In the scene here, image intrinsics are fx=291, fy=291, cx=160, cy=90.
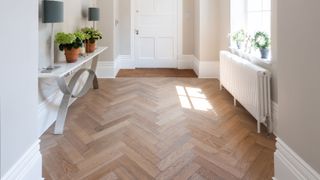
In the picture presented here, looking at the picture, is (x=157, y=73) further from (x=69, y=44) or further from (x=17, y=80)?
(x=17, y=80)

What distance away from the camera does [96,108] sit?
402cm

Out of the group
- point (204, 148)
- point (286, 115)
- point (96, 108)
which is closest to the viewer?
point (286, 115)

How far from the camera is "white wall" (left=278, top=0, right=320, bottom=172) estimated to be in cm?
140

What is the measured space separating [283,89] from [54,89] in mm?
2689

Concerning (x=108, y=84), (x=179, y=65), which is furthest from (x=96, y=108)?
(x=179, y=65)

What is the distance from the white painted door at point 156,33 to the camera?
7.40 meters

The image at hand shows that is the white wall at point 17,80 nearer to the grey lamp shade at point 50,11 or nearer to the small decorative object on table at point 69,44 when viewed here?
the grey lamp shade at point 50,11

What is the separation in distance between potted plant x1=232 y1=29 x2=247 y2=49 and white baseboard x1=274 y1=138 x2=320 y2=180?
8.99ft

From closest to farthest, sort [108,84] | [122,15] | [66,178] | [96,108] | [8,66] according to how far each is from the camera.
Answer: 1. [8,66]
2. [66,178]
3. [96,108]
4. [108,84]
5. [122,15]

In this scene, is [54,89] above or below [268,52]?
below

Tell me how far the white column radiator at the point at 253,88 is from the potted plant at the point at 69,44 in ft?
6.59

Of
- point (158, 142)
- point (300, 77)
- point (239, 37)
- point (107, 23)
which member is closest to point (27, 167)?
point (158, 142)

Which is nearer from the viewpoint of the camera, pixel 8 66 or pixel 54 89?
pixel 8 66

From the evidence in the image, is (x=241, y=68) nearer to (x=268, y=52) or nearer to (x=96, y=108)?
(x=268, y=52)
